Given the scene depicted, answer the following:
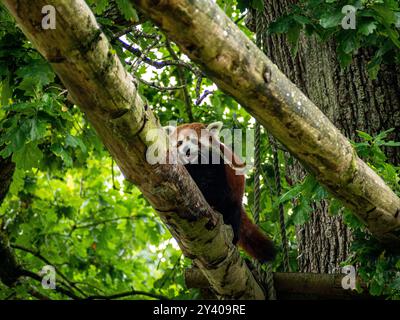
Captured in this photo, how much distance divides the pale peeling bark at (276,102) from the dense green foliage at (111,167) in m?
0.23

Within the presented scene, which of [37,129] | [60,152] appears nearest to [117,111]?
[37,129]

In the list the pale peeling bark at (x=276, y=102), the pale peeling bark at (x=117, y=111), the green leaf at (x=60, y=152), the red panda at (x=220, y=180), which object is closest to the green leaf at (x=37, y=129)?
the green leaf at (x=60, y=152)

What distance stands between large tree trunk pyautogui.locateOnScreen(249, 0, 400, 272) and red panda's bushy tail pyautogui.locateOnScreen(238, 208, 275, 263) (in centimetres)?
24

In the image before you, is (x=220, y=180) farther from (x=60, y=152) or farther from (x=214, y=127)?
(x=60, y=152)

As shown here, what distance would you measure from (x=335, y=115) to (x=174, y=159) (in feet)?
6.75

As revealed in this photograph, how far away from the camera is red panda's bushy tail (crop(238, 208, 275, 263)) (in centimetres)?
462

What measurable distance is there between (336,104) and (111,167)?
9.93 feet

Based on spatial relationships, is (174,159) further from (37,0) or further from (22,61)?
(22,61)

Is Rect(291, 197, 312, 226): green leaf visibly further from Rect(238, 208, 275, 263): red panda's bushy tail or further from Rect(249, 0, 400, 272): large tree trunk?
Rect(238, 208, 275, 263): red panda's bushy tail

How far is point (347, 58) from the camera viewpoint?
12.2 feet

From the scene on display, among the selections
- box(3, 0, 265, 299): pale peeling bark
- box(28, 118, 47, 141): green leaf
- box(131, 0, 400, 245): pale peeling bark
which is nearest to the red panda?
box(28, 118, 47, 141): green leaf

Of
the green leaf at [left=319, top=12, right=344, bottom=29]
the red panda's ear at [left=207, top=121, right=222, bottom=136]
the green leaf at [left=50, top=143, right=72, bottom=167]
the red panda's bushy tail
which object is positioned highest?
the red panda's ear at [left=207, top=121, right=222, bottom=136]

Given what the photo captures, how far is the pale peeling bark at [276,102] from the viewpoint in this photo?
208 cm

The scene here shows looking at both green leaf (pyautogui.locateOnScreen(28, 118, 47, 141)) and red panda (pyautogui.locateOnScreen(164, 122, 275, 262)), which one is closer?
green leaf (pyautogui.locateOnScreen(28, 118, 47, 141))
